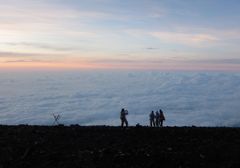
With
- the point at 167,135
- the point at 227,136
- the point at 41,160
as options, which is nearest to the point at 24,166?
the point at 41,160

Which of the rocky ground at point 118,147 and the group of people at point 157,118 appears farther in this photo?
the group of people at point 157,118

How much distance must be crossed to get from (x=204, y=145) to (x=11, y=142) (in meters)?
10.4

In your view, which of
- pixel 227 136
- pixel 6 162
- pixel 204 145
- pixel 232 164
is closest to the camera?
pixel 232 164

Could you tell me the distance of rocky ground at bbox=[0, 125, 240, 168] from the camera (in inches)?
765

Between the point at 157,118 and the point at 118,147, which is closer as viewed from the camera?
the point at 118,147

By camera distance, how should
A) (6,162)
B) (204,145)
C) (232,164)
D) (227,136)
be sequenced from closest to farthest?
1. (232,164)
2. (6,162)
3. (204,145)
4. (227,136)

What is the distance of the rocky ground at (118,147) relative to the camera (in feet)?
63.8

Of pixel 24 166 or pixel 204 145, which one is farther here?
pixel 204 145

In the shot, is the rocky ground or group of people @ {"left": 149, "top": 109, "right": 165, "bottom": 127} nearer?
the rocky ground

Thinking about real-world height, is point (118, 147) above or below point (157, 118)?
below

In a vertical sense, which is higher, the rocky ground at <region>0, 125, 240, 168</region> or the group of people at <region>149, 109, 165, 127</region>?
the group of people at <region>149, 109, 165, 127</region>

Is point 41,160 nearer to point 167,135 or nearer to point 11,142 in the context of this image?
point 11,142

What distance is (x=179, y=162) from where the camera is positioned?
19172 mm

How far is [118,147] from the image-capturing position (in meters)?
21.8
